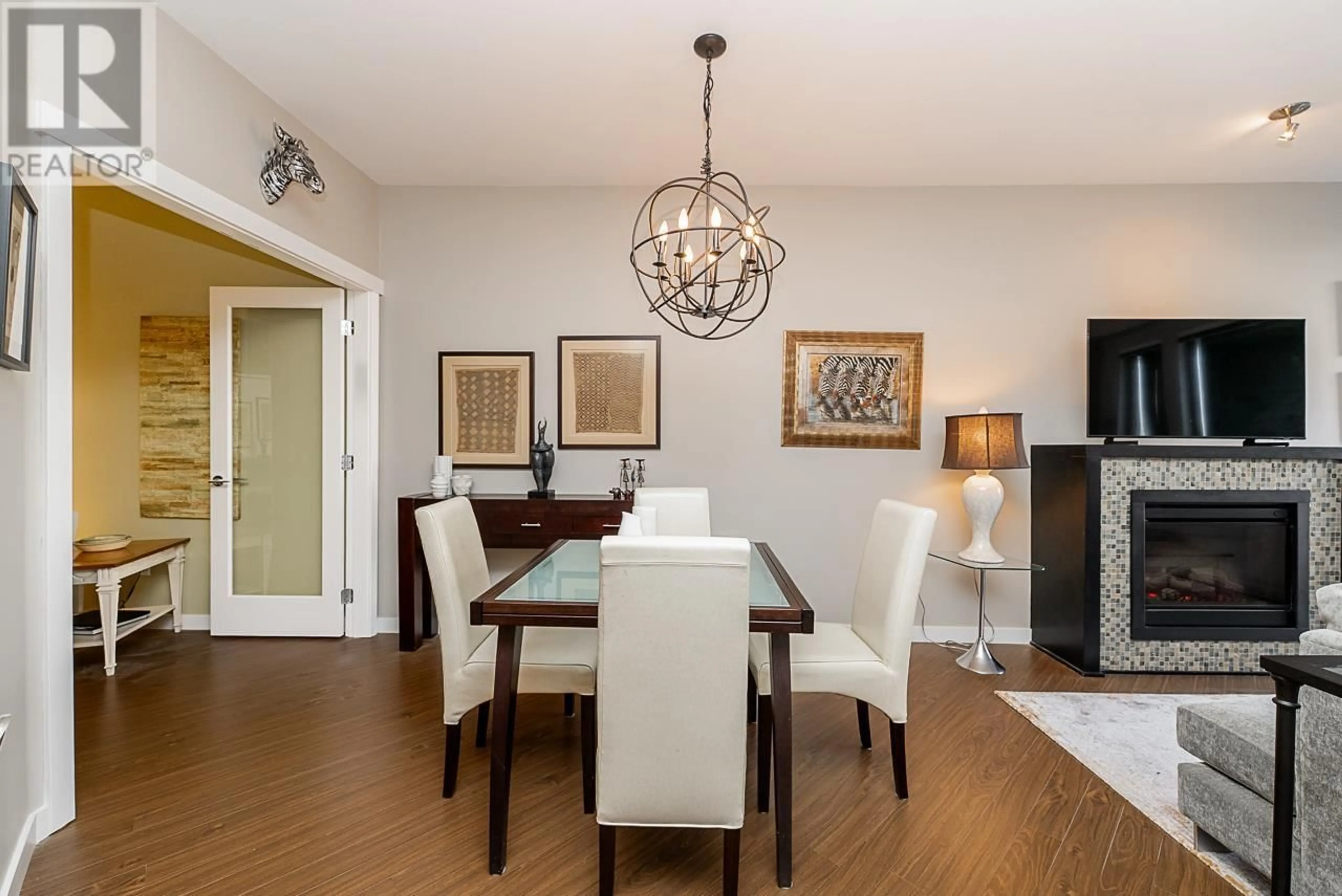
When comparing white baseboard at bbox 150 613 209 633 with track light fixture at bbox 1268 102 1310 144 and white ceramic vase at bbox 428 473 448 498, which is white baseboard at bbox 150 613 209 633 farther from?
track light fixture at bbox 1268 102 1310 144

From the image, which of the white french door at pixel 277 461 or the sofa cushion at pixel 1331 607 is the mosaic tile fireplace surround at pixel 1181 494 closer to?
the sofa cushion at pixel 1331 607

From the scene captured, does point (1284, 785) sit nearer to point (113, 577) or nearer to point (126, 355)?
point (113, 577)

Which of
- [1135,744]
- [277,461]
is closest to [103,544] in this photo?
[277,461]

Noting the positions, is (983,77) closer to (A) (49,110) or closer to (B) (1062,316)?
(B) (1062,316)

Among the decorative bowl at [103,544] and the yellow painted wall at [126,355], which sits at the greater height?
the yellow painted wall at [126,355]

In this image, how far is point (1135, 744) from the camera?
7.86ft

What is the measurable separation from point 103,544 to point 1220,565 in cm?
605

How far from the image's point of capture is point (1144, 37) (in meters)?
2.27

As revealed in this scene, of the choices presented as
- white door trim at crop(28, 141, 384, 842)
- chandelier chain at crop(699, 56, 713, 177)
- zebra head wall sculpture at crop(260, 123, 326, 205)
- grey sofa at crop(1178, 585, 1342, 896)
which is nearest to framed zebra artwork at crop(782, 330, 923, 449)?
chandelier chain at crop(699, 56, 713, 177)

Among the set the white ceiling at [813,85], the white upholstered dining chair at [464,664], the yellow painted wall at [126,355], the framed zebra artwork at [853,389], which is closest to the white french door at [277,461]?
the yellow painted wall at [126,355]

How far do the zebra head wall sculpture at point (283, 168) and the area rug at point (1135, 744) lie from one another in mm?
4065

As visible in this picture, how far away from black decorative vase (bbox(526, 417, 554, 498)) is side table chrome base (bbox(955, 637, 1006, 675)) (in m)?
2.46

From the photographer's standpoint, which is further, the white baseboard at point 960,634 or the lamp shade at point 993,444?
the white baseboard at point 960,634

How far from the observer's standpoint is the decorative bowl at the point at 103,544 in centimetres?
314
